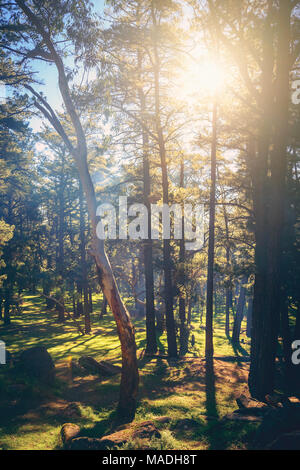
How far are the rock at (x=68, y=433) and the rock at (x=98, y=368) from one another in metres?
5.46

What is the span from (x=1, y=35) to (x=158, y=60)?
7135 millimetres

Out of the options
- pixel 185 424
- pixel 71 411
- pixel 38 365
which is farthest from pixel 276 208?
pixel 38 365

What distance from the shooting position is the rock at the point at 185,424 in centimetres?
719

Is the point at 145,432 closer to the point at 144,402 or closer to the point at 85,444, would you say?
the point at 85,444

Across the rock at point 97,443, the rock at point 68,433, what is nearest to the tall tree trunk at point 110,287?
the rock at point 68,433

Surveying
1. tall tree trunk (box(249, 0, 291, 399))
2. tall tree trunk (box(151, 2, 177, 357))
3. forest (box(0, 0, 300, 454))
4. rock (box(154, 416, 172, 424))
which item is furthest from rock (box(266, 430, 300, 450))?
tall tree trunk (box(151, 2, 177, 357))

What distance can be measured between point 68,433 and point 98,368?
20.1ft

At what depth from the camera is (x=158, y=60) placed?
42.0 feet

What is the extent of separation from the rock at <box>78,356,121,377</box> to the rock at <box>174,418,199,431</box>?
17.7ft

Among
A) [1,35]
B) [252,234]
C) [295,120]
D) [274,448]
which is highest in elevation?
[1,35]

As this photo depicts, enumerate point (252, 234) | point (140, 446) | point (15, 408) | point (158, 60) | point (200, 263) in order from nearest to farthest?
point (140, 446), point (15, 408), point (158, 60), point (252, 234), point (200, 263)

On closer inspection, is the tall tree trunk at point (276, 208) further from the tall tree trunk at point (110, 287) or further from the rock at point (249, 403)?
the tall tree trunk at point (110, 287)
